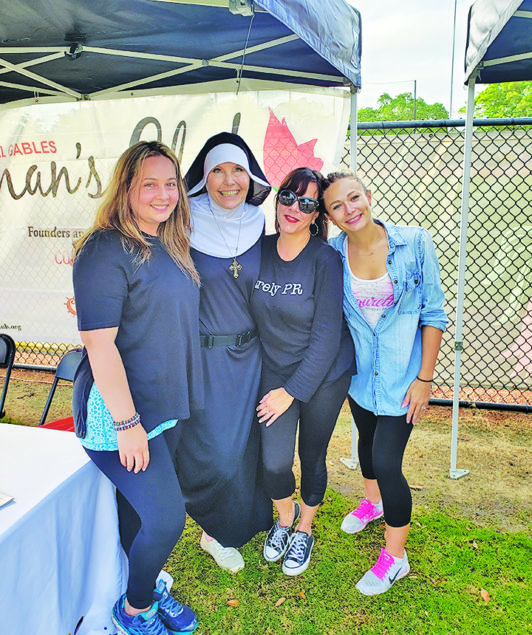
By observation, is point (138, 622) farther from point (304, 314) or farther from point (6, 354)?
point (6, 354)

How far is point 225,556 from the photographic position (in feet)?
7.80

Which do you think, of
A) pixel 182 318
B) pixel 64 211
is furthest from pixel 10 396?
pixel 182 318

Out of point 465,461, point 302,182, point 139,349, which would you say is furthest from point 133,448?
point 465,461

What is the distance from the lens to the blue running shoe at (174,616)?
194cm

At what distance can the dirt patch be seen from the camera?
285cm

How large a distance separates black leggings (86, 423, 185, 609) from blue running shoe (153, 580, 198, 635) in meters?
0.21

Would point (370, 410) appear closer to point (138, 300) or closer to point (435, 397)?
point (138, 300)

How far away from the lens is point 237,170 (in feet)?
6.93

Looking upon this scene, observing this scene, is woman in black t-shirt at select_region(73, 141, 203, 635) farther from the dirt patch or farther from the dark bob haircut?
the dirt patch

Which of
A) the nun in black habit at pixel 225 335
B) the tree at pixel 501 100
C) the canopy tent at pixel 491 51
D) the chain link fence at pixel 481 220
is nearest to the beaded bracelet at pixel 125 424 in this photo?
the nun in black habit at pixel 225 335

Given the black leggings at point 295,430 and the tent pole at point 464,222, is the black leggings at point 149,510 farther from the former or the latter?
the tent pole at point 464,222

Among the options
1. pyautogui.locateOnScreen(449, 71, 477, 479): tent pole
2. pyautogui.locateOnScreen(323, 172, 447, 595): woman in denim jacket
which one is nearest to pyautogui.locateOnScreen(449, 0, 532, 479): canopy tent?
pyautogui.locateOnScreen(449, 71, 477, 479): tent pole

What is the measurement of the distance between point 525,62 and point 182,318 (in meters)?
2.70

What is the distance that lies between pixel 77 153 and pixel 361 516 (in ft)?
11.4
